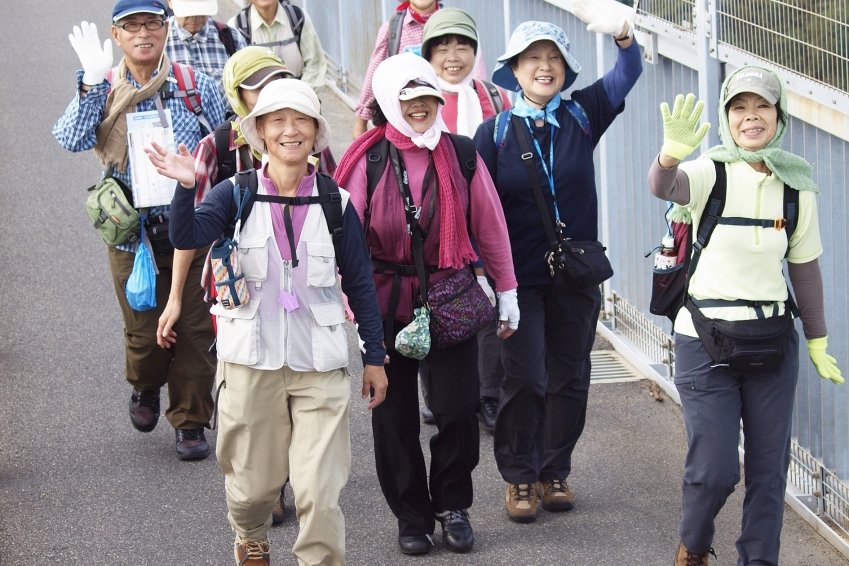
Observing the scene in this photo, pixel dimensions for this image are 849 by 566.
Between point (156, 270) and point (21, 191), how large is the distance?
592cm

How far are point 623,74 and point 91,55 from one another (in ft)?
7.34

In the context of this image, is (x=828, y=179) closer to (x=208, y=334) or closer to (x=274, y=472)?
(x=274, y=472)

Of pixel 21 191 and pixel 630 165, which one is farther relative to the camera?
pixel 21 191

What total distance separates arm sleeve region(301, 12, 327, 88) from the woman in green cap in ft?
16.3

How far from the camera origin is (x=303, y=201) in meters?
4.82

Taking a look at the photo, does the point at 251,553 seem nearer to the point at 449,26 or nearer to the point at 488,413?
the point at 488,413

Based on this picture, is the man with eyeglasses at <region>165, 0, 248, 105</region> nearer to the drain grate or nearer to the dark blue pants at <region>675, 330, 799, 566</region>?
the drain grate

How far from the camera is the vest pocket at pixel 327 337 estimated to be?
15.8ft

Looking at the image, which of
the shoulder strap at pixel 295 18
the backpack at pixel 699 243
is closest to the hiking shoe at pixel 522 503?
the backpack at pixel 699 243

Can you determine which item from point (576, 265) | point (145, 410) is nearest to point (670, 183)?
point (576, 265)

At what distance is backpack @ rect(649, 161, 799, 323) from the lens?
4750 millimetres

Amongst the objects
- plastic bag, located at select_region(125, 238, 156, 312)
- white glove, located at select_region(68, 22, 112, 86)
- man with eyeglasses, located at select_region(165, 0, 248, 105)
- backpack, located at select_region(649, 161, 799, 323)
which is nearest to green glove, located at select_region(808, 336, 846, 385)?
backpack, located at select_region(649, 161, 799, 323)

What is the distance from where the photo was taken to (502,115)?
5.72m

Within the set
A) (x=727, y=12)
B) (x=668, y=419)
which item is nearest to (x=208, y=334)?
(x=668, y=419)
